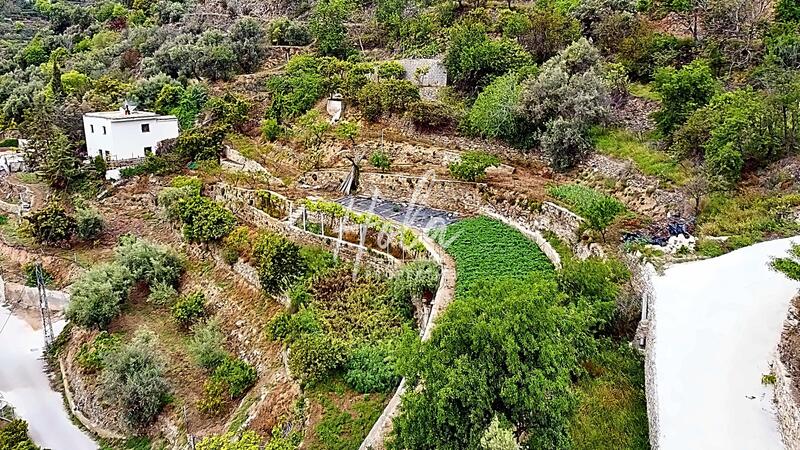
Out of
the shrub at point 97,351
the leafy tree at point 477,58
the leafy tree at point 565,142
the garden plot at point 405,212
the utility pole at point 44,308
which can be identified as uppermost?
the leafy tree at point 477,58

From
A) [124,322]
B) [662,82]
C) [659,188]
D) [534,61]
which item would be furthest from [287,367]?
[534,61]

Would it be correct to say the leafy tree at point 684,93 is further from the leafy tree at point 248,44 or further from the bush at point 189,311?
the leafy tree at point 248,44

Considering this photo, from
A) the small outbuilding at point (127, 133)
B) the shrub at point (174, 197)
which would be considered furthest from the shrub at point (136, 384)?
the small outbuilding at point (127, 133)

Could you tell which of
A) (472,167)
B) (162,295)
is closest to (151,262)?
(162,295)

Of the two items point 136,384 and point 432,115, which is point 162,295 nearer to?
point 136,384

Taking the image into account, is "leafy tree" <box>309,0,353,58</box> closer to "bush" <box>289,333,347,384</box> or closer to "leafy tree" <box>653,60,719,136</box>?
"leafy tree" <box>653,60,719,136</box>

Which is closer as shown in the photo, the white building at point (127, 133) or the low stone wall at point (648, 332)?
the low stone wall at point (648, 332)
